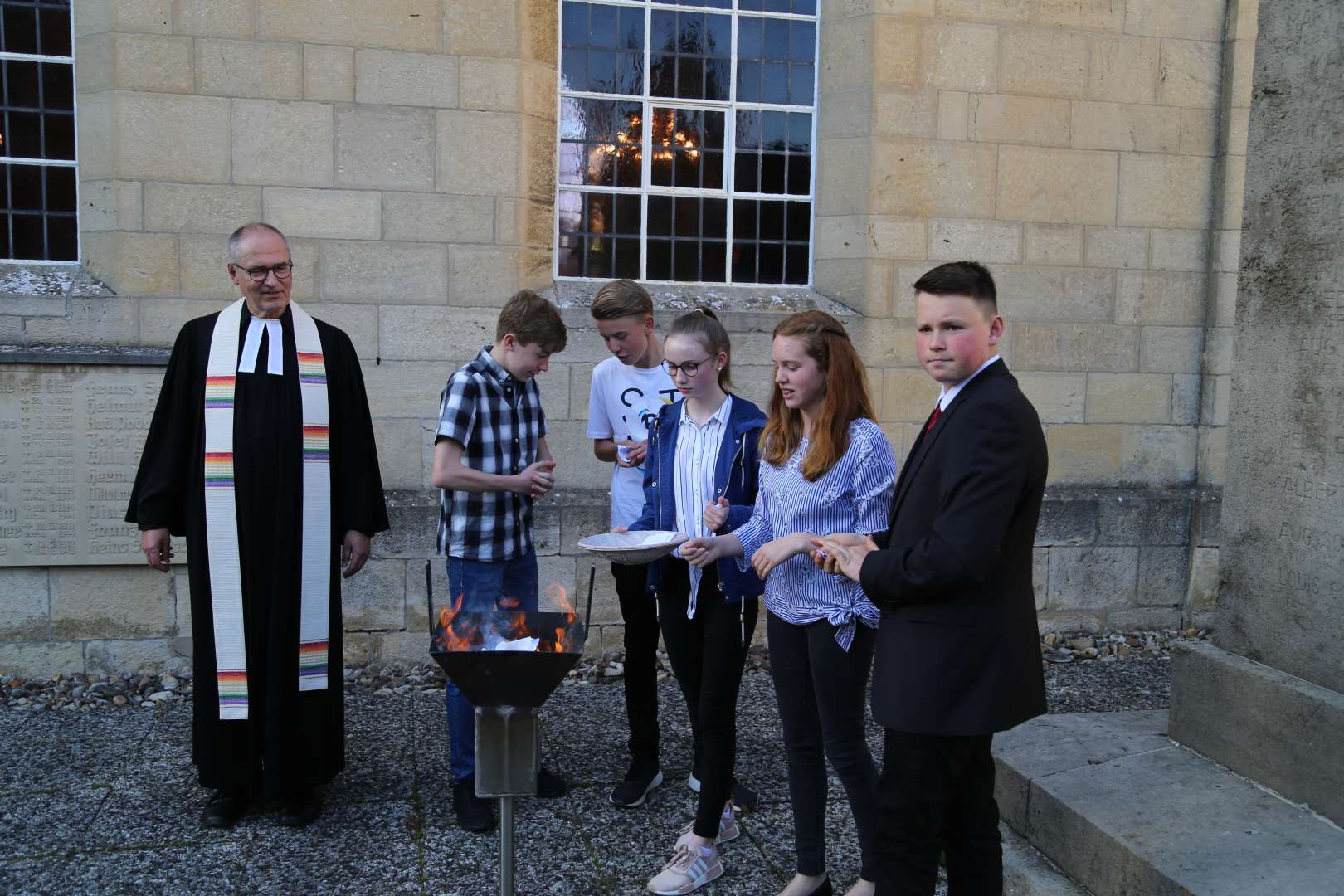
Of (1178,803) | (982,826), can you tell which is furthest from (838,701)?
(1178,803)

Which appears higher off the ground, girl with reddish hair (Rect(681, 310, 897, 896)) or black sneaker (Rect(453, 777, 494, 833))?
girl with reddish hair (Rect(681, 310, 897, 896))

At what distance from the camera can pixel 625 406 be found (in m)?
4.34

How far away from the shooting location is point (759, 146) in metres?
6.88

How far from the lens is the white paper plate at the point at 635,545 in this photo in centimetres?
316

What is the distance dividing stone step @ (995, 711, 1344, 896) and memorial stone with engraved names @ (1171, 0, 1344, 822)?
0.15 m

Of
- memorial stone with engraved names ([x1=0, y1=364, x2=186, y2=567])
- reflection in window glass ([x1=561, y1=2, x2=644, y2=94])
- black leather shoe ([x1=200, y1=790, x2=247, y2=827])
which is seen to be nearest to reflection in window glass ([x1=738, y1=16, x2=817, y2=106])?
reflection in window glass ([x1=561, y1=2, x2=644, y2=94])

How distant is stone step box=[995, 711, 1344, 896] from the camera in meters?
2.76

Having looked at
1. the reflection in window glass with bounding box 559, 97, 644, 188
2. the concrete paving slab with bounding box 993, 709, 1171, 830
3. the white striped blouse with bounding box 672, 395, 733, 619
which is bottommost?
the concrete paving slab with bounding box 993, 709, 1171, 830

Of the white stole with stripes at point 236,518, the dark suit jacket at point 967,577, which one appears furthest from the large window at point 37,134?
the dark suit jacket at point 967,577

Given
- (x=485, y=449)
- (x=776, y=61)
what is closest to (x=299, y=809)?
(x=485, y=449)

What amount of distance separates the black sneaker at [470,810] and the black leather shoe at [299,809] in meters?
0.52

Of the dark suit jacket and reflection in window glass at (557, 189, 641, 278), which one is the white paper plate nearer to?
the dark suit jacket

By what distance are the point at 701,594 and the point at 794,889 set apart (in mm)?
942

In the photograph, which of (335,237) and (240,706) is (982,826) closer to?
(240,706)
